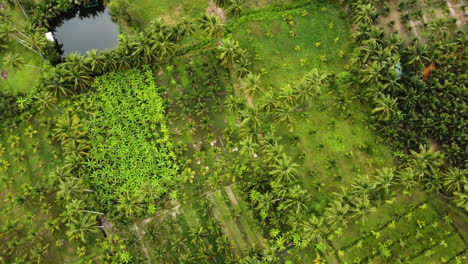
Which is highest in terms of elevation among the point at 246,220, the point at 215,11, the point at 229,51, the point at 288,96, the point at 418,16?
the point at 215,11

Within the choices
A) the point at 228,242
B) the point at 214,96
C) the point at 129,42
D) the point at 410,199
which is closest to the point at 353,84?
the point at 410,199

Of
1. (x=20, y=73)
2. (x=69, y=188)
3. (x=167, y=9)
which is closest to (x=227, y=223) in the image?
(x=69, y=188)

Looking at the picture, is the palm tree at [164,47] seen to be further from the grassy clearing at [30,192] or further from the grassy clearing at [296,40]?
the grassy clearing at [30,192]

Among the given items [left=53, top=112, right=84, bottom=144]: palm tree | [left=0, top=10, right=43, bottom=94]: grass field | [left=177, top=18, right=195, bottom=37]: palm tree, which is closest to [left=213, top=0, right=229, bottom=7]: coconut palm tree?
[left=177, top=18, right=195, bottom=37]: palm tree

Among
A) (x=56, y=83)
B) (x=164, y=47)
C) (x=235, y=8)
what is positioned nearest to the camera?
(x=56, y=83)

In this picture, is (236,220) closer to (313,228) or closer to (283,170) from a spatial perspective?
(283,170)
